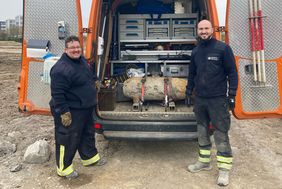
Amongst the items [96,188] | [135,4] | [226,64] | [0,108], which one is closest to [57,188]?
[96,188]

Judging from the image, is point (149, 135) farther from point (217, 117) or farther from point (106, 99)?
point (106, 99)

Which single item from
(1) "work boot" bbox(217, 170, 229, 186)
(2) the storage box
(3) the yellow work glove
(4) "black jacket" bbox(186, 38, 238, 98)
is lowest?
(1) "work boot" bbox(217, 170, 229, 186)

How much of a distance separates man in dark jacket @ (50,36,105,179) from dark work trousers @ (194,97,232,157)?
4.33 feet

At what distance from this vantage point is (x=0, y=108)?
7340mm

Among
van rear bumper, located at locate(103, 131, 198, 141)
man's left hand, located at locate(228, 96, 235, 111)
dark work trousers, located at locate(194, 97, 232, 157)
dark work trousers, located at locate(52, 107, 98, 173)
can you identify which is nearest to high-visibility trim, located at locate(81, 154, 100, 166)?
dark work trousers, located at locate(52, 107, 98, 173)

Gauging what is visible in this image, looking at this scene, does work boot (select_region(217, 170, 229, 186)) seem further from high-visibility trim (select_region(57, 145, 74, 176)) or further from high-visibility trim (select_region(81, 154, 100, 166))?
high-visibility trim (select_region(57, 145, 74, 176))

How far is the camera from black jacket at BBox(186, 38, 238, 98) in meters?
3.64

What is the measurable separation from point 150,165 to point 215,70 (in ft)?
5.10

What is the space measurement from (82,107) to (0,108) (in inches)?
169

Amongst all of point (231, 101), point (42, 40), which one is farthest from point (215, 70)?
point (42, 40)

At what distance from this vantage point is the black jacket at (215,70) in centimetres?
364

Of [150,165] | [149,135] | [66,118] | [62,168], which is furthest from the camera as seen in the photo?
[150,165]

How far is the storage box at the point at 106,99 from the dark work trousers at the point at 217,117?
1.33m

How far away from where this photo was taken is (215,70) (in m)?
3.70
